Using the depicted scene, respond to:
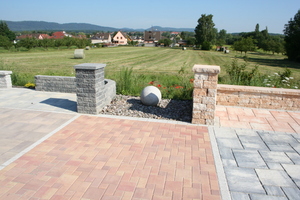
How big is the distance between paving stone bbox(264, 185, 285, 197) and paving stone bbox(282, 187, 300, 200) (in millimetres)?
67

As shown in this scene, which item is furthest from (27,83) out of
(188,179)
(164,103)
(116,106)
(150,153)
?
(188,179)

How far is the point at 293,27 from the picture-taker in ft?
108

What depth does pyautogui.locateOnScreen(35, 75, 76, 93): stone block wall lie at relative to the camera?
9039mm

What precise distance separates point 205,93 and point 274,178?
2.64 m

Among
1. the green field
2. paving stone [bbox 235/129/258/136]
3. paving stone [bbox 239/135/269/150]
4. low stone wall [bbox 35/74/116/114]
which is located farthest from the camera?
the green field

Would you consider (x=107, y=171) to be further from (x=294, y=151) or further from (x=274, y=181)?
(x=294, y=151)

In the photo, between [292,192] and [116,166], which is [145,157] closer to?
[116,166]

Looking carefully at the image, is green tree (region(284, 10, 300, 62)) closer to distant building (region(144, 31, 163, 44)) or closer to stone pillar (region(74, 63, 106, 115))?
stone pillar (region(74, 63, 106, 115))

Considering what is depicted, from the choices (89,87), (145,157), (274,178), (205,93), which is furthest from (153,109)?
(274,178)

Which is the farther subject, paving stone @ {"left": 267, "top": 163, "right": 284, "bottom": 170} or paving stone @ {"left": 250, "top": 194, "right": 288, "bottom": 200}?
paving stone @ {"left": 267, "top": 163, "right": 284, "bottom": 170}

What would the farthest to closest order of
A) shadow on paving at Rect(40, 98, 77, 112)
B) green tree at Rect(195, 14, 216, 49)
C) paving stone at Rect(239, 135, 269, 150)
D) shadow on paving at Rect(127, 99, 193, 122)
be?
green tree at Rect(195, 14, 216, 49) < shadow on paving at Rect(40, 98, 77, 112) < shadow on paving at Rect(127, 99, 193, 122) < paving stone at Rect(239, 135, 269, 150)

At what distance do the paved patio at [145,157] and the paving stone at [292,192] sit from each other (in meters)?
0.01

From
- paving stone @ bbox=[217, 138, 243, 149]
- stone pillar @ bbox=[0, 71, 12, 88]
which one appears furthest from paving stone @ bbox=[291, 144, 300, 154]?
stone pillar @ bbox=[0, 71, 12, 88]

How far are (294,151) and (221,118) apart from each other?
2109 millimetres
